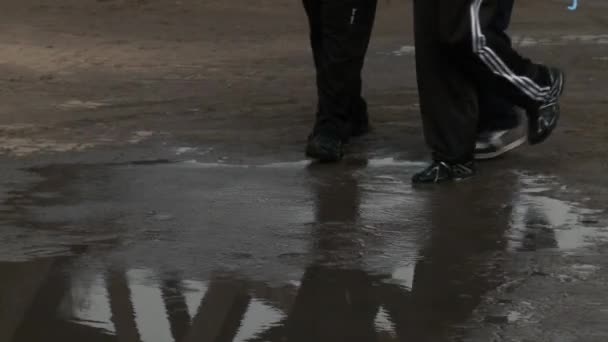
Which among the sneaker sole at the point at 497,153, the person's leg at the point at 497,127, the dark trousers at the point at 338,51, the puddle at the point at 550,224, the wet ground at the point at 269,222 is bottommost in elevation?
the wet ground at the point at 269,222

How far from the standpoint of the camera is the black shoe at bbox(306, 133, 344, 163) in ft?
17.8

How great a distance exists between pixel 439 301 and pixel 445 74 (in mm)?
1593

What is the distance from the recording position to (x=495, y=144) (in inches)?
211

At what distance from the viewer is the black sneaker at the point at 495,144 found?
535 cm

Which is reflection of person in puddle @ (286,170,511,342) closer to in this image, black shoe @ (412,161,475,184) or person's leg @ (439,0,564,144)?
black shoe @ (412,161,475,184)

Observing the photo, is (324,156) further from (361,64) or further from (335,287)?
(335,287)

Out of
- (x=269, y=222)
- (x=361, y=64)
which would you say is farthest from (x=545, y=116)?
(x=269, y=222)

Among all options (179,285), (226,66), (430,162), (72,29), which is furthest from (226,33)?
(179,285)

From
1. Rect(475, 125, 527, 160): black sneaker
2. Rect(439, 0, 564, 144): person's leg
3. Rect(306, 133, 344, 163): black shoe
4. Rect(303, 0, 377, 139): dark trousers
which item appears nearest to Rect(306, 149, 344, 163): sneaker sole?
Rect(306, 133, 344, 163): black shoe

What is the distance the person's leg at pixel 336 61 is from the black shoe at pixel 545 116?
0.82 metres

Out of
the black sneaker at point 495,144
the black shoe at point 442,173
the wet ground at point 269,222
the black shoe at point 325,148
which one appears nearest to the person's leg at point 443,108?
the black shoe at point 442,173

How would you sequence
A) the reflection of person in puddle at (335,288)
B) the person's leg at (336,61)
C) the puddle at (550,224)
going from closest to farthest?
1. the reflection of person in puddle at (335,288)
2. the puddle at (550,224)
3. the person's leg at (336,61)

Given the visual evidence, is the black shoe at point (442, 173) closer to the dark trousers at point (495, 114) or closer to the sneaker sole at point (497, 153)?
the sneaker sole at point (497, 153)

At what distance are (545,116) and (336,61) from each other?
3.09ft
